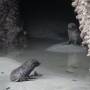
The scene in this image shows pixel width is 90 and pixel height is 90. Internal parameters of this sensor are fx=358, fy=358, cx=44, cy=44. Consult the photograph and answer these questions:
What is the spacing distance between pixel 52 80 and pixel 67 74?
660 mm

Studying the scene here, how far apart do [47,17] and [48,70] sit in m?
5.73

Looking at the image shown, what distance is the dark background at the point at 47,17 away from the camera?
43.7 ft

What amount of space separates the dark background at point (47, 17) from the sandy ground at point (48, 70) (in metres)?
1.55

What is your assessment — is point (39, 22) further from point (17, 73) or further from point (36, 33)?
point (17, 73)

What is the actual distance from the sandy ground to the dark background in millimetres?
1550

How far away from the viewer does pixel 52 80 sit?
778 centimetres

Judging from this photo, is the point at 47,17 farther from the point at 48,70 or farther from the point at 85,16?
the point at 85,16

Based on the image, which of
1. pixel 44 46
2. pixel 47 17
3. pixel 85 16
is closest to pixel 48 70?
pixel 44 46

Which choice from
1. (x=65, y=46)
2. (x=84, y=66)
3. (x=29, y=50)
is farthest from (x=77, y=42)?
(x=84, y=66)

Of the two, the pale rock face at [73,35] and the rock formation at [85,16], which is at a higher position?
the rock formation at [85,16]

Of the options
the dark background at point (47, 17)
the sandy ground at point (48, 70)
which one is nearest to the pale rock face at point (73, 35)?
the sandy ground at point (48, 70)

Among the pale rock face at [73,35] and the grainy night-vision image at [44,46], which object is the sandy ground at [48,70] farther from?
the pale rock face at [73,35]

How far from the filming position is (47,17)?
46.4 feet

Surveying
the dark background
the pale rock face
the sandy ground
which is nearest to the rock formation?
the sandy ground
